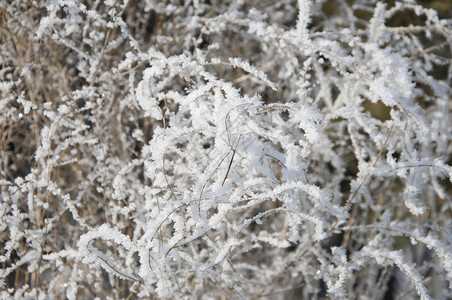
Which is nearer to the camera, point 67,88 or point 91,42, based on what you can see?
point 91,42

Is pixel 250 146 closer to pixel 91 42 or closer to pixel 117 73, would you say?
pixel 117 73

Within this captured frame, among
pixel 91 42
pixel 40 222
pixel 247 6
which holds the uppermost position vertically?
pixel 247 6

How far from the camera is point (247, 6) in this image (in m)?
3.07

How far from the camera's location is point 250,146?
1.20m

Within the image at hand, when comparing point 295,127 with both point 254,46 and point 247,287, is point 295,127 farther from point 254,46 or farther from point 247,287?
point 254,46

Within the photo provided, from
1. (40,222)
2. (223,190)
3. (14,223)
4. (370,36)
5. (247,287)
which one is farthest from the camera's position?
(247,287)

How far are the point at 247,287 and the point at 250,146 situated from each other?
147cm

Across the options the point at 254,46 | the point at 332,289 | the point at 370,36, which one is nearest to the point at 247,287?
the point at 332,289

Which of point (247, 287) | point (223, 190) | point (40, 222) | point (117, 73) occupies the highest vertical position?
point (117, 73)

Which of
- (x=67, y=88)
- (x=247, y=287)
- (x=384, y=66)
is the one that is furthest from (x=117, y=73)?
(x=247, y=287)

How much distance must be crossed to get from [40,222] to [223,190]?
3.27ft

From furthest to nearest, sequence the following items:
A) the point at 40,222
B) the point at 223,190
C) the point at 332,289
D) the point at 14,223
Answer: the point at 40,222, the point at 14,223, the point at 332,289, the point at 223,190

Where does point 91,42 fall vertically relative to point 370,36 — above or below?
above

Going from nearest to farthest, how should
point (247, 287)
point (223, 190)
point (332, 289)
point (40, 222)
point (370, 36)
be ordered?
point (223, 190), point (332, 289), point (40, 222), point (370, 36), point (247, 287)
